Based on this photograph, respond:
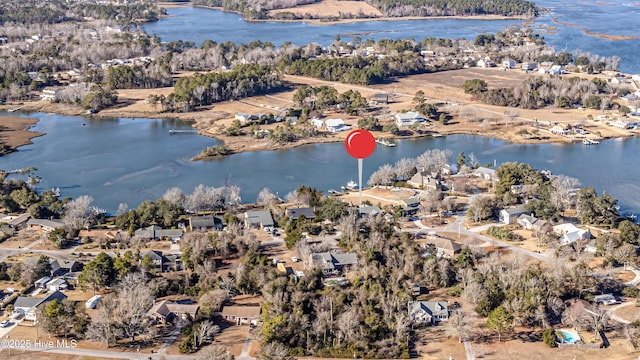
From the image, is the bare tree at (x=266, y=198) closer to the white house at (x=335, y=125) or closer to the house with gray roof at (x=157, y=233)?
the house with gray roof at (x=157, y=233)

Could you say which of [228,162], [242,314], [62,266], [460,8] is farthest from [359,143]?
[460,8]

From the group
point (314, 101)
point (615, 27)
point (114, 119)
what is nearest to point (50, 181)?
point (114, 119)

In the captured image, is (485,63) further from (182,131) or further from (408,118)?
(182,131)

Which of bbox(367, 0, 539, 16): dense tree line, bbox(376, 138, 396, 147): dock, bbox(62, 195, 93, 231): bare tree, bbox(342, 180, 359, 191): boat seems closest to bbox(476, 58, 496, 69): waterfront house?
bbox(376, 138, 396, 147): dock

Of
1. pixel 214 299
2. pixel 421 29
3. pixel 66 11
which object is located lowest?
pixel 214 299

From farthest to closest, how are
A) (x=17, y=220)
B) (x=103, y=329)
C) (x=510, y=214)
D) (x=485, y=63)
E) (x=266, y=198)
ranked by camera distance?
(x=485, y=63) < (x=266, y=198) < (x=17, y=220) < (x=510, y=214) < (x=103, y=329)

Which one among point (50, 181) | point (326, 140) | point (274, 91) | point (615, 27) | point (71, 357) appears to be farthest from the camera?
point (615, 27)

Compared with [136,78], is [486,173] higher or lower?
lower

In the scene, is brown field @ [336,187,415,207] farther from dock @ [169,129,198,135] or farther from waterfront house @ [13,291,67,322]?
dock @ [169,129,198,135]

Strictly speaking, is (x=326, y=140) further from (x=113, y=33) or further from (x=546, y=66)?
(x=113, y=33)
